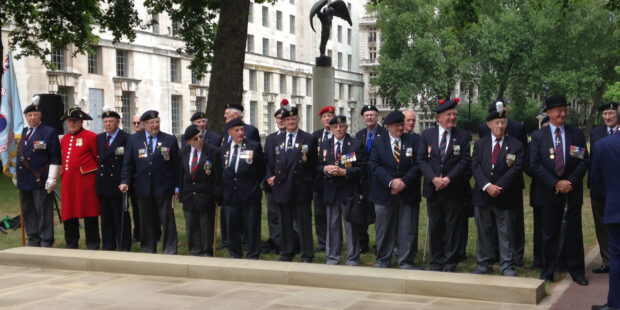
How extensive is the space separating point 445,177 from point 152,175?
4.09 metres

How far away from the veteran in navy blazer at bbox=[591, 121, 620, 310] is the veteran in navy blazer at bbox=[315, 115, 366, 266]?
3.06m

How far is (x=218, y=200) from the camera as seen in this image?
9305mm

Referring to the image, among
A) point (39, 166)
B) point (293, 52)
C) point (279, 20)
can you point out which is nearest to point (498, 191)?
point (39, 166)

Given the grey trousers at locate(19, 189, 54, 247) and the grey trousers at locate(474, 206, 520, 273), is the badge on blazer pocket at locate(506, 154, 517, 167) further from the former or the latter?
the grey trousers at locate(19, 189, 54, 247)

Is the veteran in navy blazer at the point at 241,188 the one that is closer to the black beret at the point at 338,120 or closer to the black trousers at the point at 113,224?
the black beret at the point at 338,120

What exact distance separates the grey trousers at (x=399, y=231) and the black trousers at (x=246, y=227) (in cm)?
169

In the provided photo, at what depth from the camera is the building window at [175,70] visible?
50403 mm

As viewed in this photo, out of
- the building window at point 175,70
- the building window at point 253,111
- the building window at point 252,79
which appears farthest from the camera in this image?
the building window at point 253,111

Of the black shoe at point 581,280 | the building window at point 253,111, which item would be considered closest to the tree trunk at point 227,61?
the black shoe at point 581,280

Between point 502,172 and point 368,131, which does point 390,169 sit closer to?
point 502,172

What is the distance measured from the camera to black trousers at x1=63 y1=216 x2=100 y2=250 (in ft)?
33.7

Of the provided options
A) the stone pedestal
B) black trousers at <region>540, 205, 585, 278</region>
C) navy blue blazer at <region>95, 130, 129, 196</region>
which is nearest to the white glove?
navy blue blazer at <region>95, 130, 129, 196</region>

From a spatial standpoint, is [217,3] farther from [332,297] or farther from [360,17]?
[360,17]

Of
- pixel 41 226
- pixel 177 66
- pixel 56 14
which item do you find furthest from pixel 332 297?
pixel 177 66
